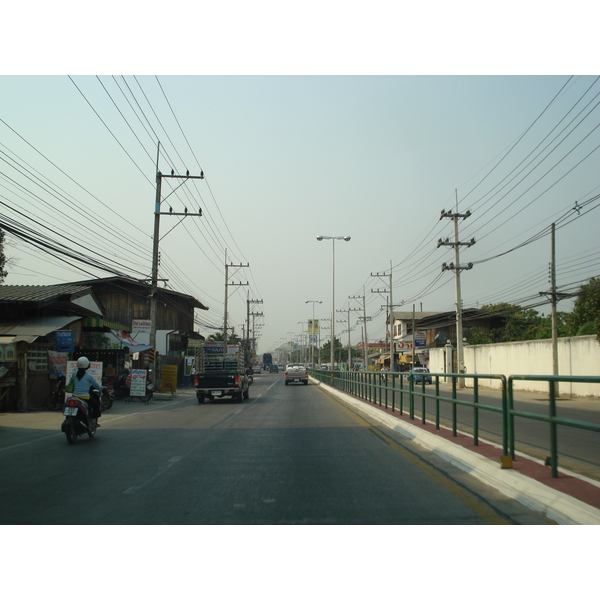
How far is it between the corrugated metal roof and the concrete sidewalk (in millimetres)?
16762

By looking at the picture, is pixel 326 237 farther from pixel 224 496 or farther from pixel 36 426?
pixel 224 496

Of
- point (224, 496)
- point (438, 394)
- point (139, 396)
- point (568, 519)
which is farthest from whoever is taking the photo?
point (139, 396)

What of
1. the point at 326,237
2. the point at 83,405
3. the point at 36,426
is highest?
the point at 326,237

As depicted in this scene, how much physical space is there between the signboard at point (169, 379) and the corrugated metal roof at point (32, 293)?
7.43m

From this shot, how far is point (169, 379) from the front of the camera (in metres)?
31.4

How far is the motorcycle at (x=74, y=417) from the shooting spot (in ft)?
37.1

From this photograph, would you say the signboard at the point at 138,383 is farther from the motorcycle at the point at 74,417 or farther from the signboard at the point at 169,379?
the motorcycle at the point at 74,417

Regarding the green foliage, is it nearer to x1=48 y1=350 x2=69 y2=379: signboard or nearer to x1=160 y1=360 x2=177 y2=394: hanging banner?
x1=160 y1=360 x2=177 y2=394: hanging banner

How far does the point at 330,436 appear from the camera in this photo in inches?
492

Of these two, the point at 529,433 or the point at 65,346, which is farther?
the point at 65,346

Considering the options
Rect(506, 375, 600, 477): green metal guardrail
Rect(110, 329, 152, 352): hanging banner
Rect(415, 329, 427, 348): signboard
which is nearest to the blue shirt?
Rect(506, 375, 600, 477): green metal guardrail

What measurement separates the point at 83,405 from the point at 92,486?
4.75 meters

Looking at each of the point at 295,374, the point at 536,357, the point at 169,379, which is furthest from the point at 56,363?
the point at 295,374

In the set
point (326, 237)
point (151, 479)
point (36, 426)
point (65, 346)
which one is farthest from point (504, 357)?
point (151, 479)
